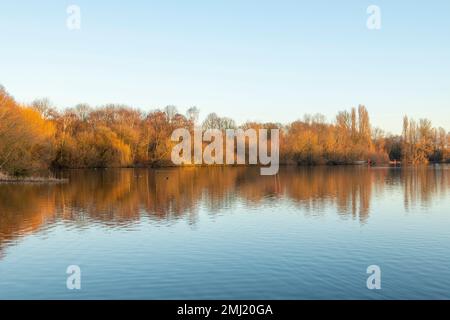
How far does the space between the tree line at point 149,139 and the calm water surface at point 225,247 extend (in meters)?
22.4

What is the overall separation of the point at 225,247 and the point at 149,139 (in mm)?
65260

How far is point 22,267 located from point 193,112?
82.2m

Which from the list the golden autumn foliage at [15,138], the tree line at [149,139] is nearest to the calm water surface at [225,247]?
the golden autumn foliage at [15,138]

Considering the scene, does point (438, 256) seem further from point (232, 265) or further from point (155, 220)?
point (155, 220)

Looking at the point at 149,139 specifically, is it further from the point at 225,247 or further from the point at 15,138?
the point at 225,247

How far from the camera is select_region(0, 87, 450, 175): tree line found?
4700 centimetres

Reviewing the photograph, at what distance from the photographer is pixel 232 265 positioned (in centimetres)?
1343

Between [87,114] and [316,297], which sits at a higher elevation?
[87,114]

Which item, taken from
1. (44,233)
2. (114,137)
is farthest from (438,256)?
(114,137)

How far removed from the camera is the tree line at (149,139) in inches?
1850

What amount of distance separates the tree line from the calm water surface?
2242 cm
